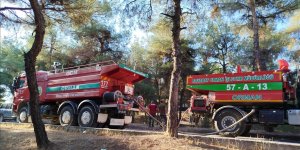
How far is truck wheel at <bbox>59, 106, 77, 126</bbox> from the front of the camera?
13.4 m

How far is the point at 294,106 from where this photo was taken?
10984 millimetres

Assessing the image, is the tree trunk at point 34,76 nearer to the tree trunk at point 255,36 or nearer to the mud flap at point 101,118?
the mud flap at point 101,118

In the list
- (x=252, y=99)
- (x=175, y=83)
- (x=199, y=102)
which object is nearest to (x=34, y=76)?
(x=175, y=83)

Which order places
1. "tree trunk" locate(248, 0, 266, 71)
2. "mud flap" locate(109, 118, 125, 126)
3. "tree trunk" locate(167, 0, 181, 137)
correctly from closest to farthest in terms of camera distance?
"tree trunk" locate(167, 0, 181, 137) < "mud flap" locate(109, 118, 125, 126) < "tree trunk" locate(248, 0, 266, 71)

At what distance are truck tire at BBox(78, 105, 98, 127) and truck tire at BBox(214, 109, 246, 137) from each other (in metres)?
4.50

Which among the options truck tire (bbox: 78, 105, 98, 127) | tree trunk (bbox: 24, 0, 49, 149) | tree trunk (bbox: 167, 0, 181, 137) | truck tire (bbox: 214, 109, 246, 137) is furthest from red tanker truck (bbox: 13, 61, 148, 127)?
tree trunk (bbox: 167, 0, 181, 137)

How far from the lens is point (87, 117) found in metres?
12.9

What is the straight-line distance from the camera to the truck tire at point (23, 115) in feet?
52.6

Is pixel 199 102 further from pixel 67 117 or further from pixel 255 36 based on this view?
pixel 255 36

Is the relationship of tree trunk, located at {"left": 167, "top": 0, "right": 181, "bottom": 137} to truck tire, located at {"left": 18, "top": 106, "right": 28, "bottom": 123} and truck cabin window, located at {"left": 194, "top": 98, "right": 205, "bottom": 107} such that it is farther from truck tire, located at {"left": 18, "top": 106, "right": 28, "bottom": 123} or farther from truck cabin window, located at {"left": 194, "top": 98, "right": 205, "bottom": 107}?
truck tire, located at {"left": 18, "top": 106, "right": 28, "bottom": 123}

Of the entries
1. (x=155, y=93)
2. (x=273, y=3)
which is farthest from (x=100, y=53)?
(x=273, y=3)

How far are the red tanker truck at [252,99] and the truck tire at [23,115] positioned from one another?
881cm

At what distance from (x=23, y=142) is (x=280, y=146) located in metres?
Answer: 6.55

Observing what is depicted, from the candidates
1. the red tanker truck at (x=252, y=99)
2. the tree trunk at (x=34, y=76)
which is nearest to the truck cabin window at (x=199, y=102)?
the red tanker truck at (x=252, y=99)
